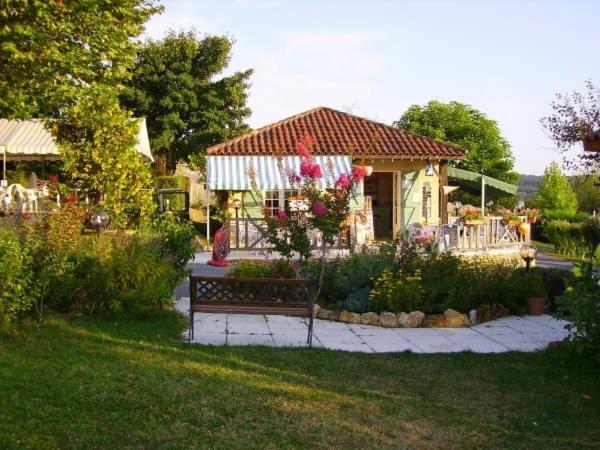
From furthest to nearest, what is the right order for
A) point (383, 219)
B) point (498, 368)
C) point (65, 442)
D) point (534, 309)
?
1. point (383, 219)
2. point (534, 309)
3. point (498, 368)
4. point (65, 442)

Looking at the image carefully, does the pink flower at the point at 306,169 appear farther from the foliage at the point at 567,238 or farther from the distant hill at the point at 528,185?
the distant hill at the point at 528,185

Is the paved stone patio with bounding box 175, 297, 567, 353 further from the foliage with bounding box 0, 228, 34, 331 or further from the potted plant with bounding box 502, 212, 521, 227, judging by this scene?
the potted plant with bounding box 502, 212, 521, 227

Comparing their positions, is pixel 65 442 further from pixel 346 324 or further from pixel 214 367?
pixel 346 324

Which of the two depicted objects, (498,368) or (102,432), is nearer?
(102,432)

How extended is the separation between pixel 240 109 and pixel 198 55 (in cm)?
319

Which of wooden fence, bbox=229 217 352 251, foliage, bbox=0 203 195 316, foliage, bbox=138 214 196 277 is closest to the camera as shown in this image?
foliage, bbox=0 203 195 316

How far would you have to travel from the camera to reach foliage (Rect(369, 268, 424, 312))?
9.38 meters

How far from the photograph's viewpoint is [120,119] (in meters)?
14.5

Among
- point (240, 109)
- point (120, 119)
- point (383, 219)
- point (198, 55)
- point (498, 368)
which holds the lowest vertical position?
point (498, 368)

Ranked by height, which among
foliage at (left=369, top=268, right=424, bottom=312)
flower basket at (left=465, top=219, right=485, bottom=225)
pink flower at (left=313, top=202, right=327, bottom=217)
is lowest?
foliage at (left=369, top=268, right=424, bottom=312)

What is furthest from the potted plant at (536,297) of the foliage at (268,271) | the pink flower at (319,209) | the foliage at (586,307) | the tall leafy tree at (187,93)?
the tall leafy tree at (187,93)

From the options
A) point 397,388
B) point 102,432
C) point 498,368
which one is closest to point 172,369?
point 102,432

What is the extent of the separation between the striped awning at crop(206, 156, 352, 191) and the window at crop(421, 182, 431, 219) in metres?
3.09

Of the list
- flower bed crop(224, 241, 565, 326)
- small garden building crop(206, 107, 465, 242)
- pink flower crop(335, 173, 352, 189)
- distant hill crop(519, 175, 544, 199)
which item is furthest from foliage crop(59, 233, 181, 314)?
distant hill crop(519, 175, 544, 199)
